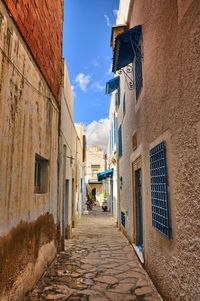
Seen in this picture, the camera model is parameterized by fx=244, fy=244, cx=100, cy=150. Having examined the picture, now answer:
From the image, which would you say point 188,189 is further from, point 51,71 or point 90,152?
point 90,152

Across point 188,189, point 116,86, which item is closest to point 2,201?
point 188,189

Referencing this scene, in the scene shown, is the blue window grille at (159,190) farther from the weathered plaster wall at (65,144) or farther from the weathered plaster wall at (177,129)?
the weathered plaster wall at (65,144)

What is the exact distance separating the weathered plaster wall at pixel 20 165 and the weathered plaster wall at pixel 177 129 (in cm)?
209

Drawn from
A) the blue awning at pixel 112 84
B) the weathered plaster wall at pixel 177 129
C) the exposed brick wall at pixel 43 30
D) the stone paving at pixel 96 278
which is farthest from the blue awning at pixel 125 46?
the stone paving at pixel 96 278

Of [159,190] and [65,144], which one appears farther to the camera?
[65,144]

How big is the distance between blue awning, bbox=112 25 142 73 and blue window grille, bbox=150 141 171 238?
9.19 feet

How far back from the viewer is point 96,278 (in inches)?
186

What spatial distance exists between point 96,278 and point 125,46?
17.3 feet

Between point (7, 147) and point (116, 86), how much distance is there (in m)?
9.34

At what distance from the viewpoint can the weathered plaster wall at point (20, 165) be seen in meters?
3.03

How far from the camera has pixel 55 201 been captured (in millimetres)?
6141

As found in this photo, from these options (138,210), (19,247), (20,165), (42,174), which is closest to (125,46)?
(42,174)

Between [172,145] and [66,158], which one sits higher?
[66,158]

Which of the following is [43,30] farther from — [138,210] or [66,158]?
[138,210]
